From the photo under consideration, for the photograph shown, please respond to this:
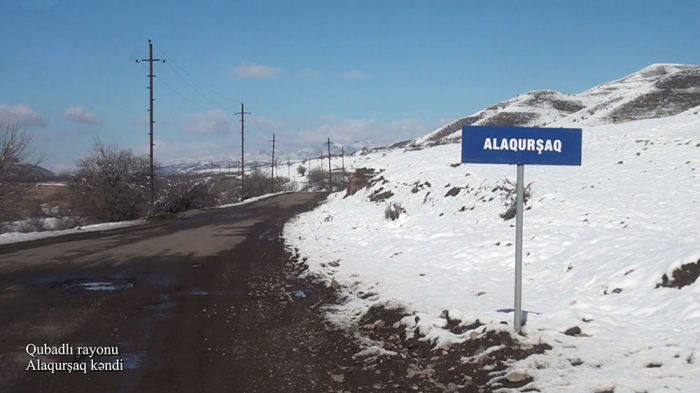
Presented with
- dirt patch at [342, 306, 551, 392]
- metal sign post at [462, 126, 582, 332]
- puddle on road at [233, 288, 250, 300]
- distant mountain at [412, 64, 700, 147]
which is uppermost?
distant mountain at [412, 64, 700, 147]

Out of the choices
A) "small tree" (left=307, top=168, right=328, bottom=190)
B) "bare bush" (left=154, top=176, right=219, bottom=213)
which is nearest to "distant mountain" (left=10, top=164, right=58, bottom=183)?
"bare bush" (left=154, top=176, right=219, bottom=213)

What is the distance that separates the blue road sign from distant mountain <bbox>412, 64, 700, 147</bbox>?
33.1 metres

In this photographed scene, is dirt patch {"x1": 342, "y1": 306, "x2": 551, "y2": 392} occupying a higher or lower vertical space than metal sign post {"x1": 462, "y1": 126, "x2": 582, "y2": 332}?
lower

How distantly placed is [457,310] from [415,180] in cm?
1560

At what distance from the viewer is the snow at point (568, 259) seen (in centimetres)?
515

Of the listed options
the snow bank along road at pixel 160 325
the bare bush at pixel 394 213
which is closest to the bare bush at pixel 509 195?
the bare bush at pixel 394 213

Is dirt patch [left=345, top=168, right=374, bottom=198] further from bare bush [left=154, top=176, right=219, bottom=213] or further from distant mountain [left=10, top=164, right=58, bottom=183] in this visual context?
distant mountain [left=10, top=164, right=58, bottom=183]

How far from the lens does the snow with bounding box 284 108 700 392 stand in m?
5.15

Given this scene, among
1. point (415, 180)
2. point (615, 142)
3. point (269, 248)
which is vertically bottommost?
point (269, 248)

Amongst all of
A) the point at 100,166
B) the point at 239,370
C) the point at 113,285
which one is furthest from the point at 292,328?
the point at 100,166

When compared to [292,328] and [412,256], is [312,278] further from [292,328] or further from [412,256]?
[292,328]

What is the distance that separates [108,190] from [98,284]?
85.4 feet

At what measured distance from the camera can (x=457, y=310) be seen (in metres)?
7.00

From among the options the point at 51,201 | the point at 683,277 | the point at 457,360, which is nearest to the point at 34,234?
the point at 457,360
